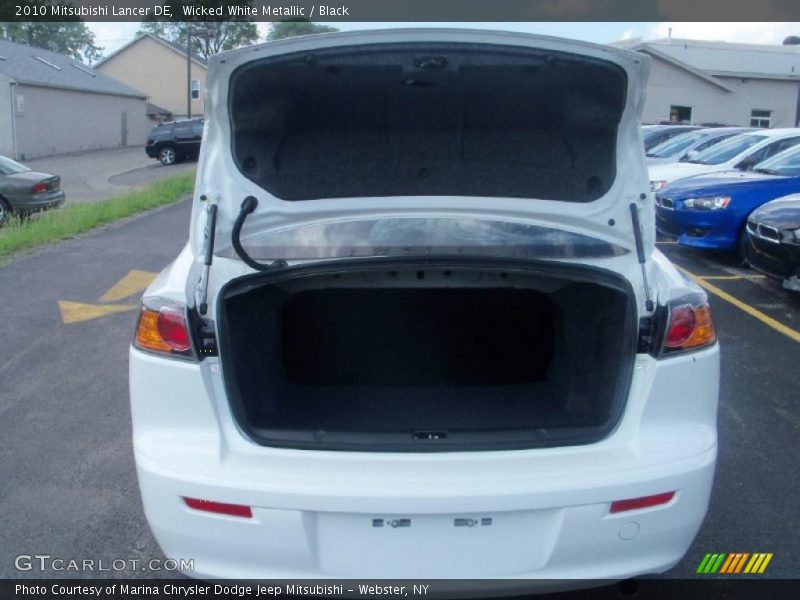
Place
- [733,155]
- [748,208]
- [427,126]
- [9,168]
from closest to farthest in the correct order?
[427,126]
[748,208]
[733,155]
[9,168]

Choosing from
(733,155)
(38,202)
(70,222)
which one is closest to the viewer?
(70,222)

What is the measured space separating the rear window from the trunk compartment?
353 millimetres

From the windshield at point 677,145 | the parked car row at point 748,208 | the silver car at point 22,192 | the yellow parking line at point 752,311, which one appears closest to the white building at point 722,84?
the windshield at point 677,145

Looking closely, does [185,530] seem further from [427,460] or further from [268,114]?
[268,114]

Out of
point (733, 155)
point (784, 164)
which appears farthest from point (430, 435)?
point (733, 155)

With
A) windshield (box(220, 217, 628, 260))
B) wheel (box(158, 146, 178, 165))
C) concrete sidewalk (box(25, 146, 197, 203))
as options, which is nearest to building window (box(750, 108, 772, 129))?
concrete sidewalk (box(25, 146, 197, 203))

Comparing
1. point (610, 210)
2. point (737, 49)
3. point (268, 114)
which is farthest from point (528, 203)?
point (737, 49)

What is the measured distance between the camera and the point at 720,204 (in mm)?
8977

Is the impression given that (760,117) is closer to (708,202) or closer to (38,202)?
(708,202)

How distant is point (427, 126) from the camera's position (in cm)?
300

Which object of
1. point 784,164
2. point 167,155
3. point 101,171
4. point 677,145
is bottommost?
point 101,171

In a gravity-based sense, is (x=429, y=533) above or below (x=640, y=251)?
below

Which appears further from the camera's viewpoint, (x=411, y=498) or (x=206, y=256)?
(x=206, y=256)

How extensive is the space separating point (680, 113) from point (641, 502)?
38.3 meters
